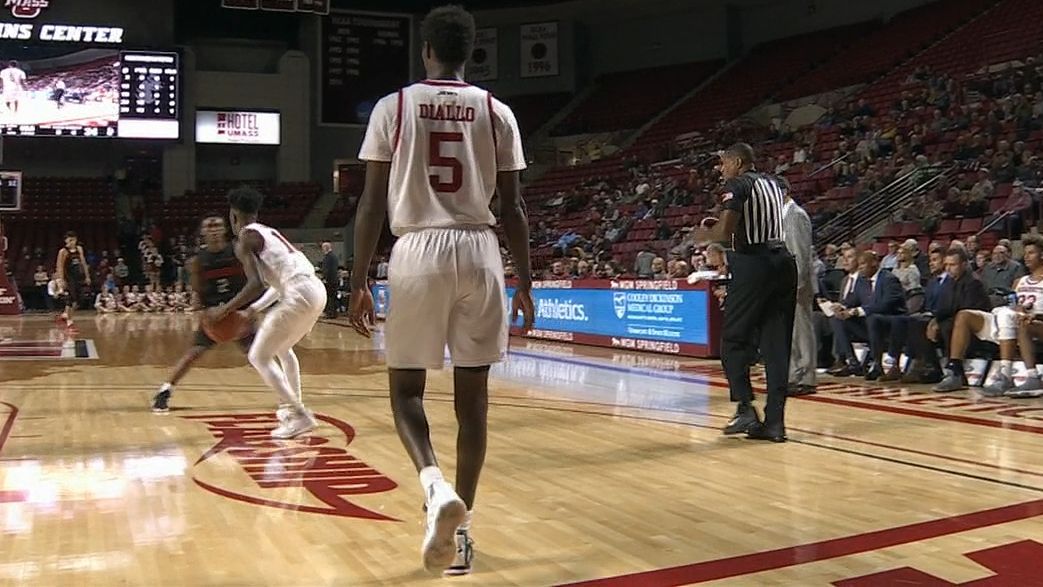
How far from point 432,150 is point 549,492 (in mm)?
1902

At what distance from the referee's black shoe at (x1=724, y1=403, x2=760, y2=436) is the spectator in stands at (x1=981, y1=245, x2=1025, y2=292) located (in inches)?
188

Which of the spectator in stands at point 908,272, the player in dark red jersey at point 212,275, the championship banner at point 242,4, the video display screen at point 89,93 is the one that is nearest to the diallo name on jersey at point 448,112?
the player in dark red jersey at point 212,275

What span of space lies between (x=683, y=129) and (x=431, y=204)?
25.8 metres

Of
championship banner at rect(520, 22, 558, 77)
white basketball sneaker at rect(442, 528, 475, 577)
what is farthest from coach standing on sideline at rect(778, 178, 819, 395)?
championship banner at rect(520, 22, 558, 77)

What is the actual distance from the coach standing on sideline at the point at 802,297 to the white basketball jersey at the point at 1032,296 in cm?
168

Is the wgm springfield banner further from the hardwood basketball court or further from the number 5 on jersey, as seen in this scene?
the number 5 on jersey

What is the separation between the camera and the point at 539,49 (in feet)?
109

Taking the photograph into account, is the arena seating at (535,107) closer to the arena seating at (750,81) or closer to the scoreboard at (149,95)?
the arena seating at (750,81)

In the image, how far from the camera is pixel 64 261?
638 inches

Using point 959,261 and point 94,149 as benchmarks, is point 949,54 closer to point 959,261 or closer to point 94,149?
point 959,261

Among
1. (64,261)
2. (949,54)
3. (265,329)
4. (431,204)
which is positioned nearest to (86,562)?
(431,204)

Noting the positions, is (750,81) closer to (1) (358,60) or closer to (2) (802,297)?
(1) (358,60)

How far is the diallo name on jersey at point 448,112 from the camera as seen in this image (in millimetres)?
3061

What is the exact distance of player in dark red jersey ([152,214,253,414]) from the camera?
6801 millimetres
